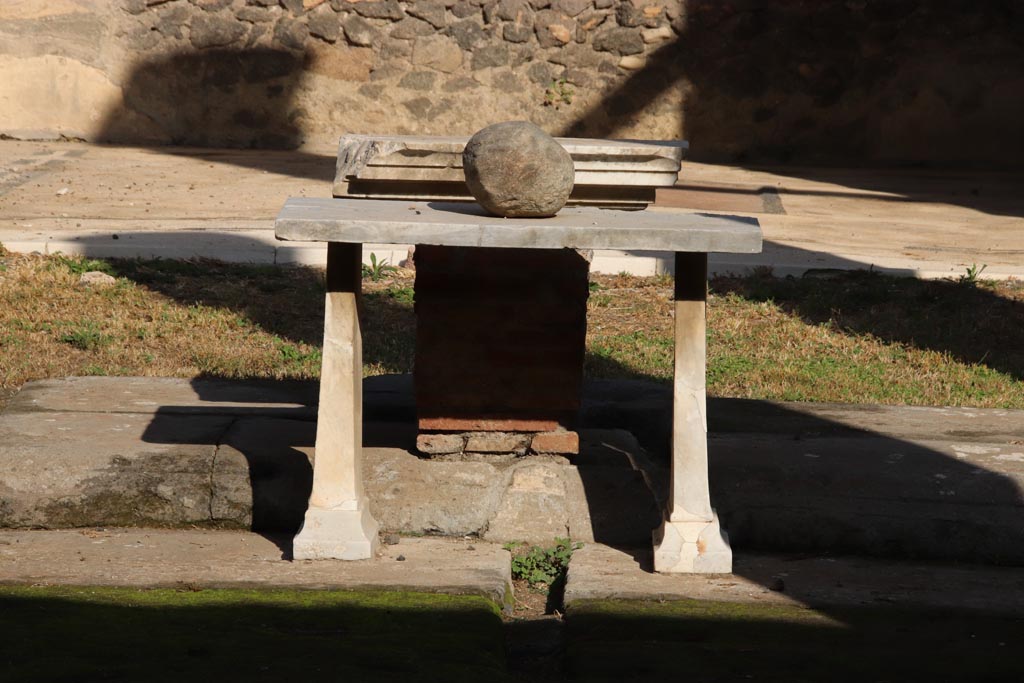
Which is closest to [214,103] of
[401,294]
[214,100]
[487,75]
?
[214,100]

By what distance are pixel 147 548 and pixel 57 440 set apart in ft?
2.01

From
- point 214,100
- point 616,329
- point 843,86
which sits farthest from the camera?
point 214,100

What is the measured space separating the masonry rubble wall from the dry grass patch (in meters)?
4.86

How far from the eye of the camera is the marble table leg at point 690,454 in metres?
3.28

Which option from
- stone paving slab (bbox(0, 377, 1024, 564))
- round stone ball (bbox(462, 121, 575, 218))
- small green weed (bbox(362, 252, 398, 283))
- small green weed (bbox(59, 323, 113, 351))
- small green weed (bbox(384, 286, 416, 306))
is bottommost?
stone paving slab (bbox(0, 377, 1024, 564))

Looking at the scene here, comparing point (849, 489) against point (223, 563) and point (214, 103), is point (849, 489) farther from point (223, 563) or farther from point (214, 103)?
point (214, 103)

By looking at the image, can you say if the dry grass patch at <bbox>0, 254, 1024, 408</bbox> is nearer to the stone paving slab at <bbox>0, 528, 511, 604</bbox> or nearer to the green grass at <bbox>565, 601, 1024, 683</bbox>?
the stone paving slab at <bbox>0, 528, 511, 604</bbox>

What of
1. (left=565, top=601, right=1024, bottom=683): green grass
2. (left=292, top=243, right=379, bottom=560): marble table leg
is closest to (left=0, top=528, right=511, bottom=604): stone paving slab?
(left=292, top=243, right=379, bottom=560): marble table leg

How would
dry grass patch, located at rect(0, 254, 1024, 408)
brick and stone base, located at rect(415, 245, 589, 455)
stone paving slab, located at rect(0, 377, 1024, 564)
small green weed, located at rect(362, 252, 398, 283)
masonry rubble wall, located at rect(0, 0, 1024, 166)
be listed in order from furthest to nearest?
1. masonry rubble wall, located at rect(0, 0, 1024, 166)
2. small green weed, located at rect(362, 252, 398, 283)
3. dry grass patch, located at rect(0, 254, 1024, 408)
4. brick and stone base, located at rect(415, 245, 589, 455)
5. stone paving slab, located at rect(0, 377, 1024, 564)

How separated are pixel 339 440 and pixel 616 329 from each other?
300cm

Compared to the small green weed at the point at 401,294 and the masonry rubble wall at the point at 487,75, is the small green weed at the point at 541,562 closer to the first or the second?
the small green weed at the point at 401,294

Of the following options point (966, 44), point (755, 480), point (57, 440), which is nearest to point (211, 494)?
point (57, 440)

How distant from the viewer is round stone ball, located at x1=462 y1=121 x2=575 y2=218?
3320 mm

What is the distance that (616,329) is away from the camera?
6141mm
